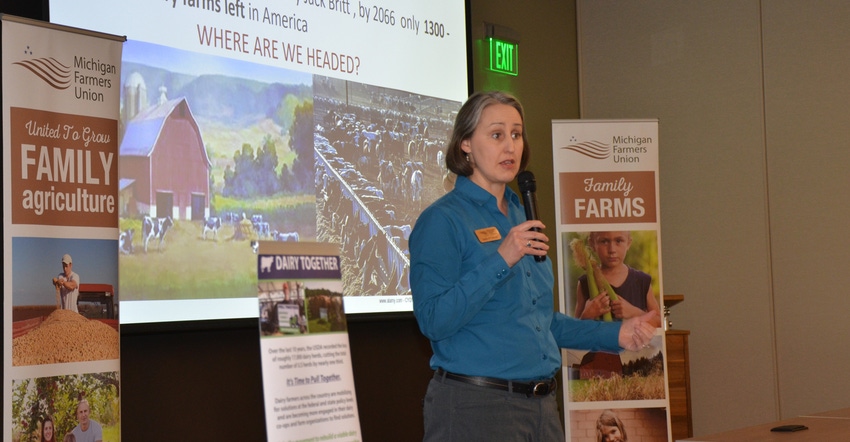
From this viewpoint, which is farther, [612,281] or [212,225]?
[612,281]

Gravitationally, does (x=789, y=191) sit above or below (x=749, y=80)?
below

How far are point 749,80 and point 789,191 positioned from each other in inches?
30.1

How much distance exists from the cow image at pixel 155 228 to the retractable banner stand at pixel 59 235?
51cm

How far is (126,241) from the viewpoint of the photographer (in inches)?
128

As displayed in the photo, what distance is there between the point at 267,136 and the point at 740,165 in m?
3.35

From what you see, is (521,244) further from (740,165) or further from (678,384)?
(740,165)

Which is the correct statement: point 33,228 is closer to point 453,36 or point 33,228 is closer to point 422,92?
point 422,92

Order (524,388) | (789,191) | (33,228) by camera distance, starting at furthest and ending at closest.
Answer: (789,191)
(33,228)
(524,388)

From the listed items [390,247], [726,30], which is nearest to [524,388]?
[390,247]

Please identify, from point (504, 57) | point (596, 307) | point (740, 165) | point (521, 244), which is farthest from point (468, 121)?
point (740, 165)

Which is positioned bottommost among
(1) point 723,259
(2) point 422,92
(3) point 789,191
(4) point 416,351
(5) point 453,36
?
(4) point 416,351

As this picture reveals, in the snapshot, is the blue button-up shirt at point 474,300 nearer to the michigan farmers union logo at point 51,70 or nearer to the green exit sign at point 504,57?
the michigan farmers union logo at point 51,70

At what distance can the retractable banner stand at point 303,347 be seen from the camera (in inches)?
85.7

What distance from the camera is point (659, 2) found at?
623 cm
